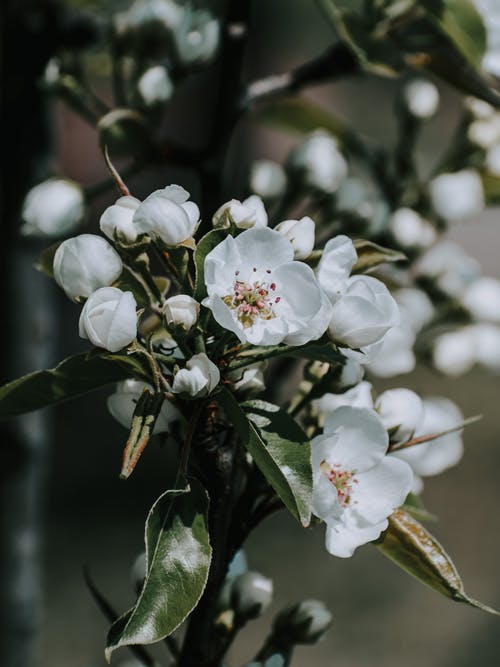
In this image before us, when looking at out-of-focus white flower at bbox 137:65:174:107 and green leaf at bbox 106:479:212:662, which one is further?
out-of-focus white flower at bbox 137:65:174:107

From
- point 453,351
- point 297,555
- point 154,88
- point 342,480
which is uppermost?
point 154,88

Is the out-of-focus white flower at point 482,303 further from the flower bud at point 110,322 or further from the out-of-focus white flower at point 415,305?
the flower bud at point 110,322

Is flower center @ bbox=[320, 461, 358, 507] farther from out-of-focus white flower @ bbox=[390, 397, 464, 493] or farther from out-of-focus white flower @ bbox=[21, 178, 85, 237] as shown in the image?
out-of-focus white flower @ bbox=[21, 178, 85, 237]

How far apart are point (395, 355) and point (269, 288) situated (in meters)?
0.33

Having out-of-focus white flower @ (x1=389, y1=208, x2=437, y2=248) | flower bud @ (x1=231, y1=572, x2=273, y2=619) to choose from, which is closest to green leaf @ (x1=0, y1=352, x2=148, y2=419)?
flower bud @ (x1=231, y1=572, x2=273, y2=619)

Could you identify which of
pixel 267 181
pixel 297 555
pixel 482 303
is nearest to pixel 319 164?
pixel 267 181

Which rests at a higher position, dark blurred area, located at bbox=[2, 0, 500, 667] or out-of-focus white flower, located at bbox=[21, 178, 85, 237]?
out-of-focus white flower, located at bbox=[21, 178, 85, 237]

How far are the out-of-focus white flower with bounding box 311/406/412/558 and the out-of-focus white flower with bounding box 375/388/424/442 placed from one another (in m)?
0.05

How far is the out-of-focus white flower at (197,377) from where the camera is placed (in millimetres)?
648

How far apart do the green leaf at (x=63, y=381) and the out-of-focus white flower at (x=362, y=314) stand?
0.14 m

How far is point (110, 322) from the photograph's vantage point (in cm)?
65

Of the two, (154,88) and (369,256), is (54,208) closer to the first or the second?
(154,88)

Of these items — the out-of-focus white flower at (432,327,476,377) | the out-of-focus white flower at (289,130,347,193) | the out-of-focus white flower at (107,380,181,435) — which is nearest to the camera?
the out-of-focus white flower at (107,380,181,435)

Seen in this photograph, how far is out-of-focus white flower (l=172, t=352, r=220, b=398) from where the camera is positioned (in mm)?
648
